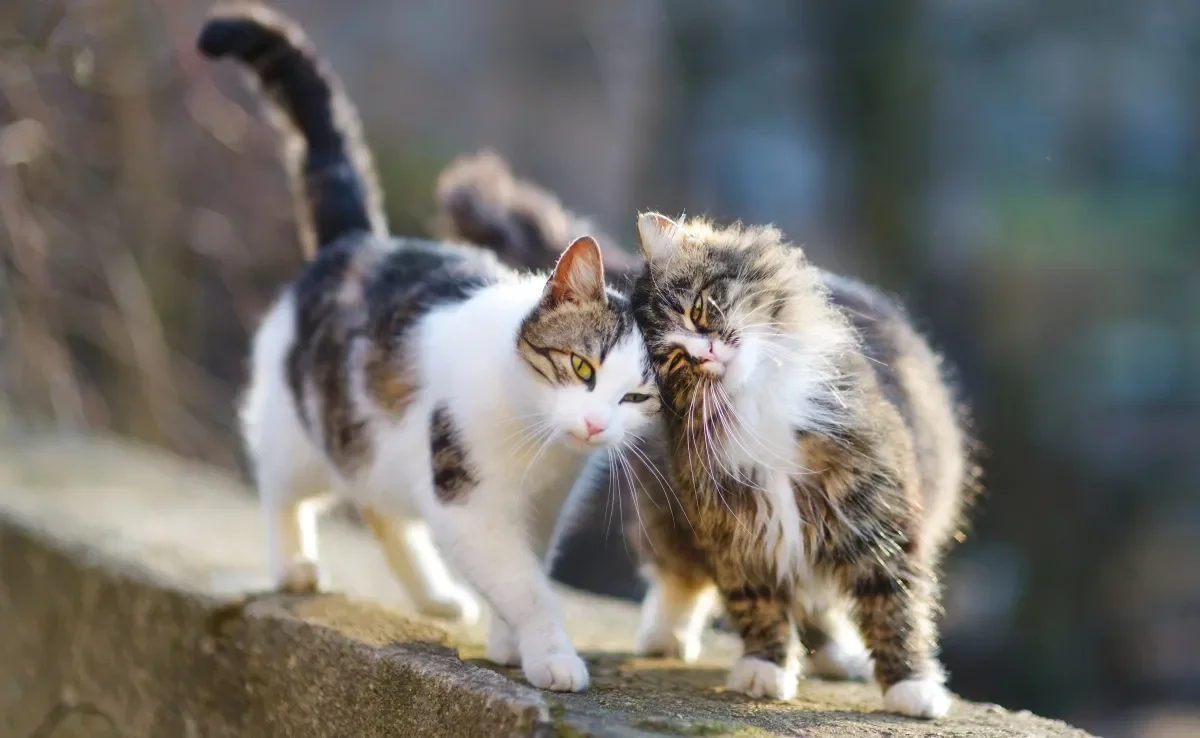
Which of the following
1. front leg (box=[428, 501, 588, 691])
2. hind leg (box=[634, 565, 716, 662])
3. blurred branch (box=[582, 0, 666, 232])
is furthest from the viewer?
blurred branch (box=[582, 0, 666, 232])

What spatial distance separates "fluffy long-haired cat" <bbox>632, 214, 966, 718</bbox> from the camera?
149 cm

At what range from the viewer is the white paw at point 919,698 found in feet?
5.07

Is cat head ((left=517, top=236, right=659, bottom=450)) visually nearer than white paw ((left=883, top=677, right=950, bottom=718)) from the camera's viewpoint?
Yes

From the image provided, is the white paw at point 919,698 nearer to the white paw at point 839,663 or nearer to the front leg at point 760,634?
the front leg at point 760,634

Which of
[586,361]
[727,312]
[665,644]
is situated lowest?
[665,644]

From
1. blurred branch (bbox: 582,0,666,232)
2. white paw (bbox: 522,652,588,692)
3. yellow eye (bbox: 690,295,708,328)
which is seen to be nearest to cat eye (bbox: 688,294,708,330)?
yellow eye (bbox: 690,295,708,328)

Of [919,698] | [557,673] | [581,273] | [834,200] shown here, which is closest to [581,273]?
[581,273]

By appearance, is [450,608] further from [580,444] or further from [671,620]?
[580,444]

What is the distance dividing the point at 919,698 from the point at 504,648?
0.60 metres

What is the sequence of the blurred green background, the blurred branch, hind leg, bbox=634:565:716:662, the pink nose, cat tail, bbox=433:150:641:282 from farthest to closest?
1. the blurred branch
2. the blurred green background
3. cat tail, bbox=433:150:641:282
4. hind leg, bbox=634:565:716:662
5. the pink nose

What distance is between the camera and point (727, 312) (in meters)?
1.46

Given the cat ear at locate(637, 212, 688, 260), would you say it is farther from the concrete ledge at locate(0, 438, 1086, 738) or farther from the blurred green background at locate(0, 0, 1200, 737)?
the blurred green background at locate(0, 0, 1200, 737)

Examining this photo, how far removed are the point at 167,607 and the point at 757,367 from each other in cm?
121

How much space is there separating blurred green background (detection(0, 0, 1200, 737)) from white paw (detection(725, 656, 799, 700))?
2.06 m
